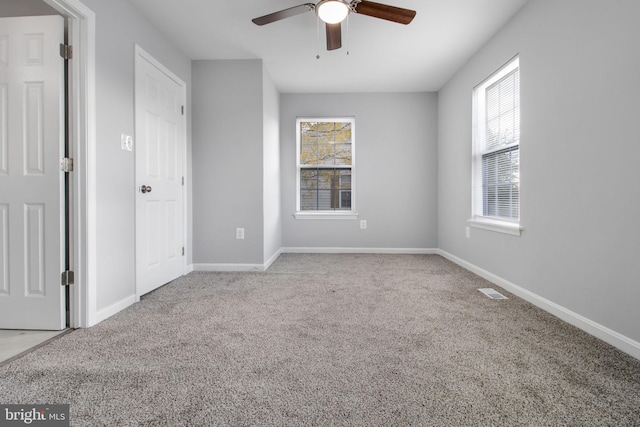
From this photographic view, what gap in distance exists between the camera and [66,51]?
1.99m

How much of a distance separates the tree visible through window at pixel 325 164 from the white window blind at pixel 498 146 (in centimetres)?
189

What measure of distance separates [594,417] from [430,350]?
678 mm

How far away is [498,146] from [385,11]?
5.83 ft

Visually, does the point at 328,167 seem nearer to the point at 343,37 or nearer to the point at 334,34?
the point at 343,37

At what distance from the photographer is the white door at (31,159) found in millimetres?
1938

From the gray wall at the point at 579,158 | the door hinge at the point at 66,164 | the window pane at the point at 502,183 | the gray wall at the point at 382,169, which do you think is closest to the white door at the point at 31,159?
the door hinge at the point at 66,164

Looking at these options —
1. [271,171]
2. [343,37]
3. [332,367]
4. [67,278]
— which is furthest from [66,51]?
[332,367]

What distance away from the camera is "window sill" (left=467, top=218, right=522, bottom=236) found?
2.70 meters

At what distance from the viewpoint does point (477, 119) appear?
351 cm

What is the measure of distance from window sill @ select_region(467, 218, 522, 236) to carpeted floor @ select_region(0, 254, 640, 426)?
606mm

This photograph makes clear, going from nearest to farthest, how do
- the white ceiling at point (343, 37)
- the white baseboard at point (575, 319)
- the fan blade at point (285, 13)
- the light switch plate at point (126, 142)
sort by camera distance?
1. the white baseboard at point (575, 319)
2. the fan blade at point (285, 13)
3. the light switch plate at point (126, 142)
4. the white ceiling at point (343, 37)

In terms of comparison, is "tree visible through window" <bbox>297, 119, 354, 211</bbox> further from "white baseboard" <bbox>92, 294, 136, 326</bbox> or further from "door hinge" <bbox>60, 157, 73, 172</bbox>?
"door hinge" <bbox>60, 157, 73, 172</bbox>

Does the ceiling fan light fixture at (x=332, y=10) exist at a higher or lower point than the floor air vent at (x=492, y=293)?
higher

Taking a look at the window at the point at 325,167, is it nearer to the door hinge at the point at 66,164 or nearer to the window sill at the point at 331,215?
the window sill at the point at 331,215
